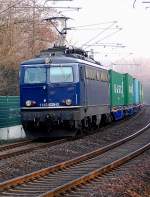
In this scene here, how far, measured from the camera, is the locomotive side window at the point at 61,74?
21062mm

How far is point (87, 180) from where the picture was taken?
1126 centimetres

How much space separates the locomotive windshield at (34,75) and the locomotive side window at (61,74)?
13.7 inches

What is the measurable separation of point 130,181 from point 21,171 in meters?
2.95

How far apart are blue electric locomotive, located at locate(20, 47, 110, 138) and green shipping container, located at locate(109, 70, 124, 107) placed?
820cm

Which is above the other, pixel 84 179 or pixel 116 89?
pixel 116 89

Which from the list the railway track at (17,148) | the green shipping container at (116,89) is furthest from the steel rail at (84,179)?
the green shipping container at (116,89)

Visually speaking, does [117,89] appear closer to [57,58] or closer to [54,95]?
[57,58]

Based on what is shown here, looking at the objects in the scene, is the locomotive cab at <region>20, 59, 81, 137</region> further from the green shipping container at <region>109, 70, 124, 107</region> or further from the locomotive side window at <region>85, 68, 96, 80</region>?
the green shipping container at <region>109, 70, 124, 107</region>

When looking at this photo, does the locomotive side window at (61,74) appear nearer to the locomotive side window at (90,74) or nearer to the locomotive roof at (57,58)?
the locomotive roof at (57,58)

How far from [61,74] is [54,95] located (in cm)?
92

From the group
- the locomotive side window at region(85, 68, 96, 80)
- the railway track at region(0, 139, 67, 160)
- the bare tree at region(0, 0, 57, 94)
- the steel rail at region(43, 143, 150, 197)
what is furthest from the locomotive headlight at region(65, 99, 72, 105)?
the bare tree at region(0, 0, 57, 94)

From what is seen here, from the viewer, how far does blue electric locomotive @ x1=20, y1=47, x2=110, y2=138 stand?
20609mm

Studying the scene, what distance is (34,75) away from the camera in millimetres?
21250

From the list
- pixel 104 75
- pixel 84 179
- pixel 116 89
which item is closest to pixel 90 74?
pixel 104 75
